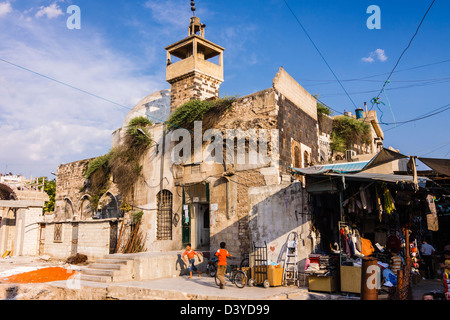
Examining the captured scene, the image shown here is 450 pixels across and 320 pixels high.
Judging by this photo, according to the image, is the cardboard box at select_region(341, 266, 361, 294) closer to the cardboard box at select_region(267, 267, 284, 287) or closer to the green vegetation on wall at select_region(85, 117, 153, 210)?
the cardboard box at select_region(267, 267, 284, 287)

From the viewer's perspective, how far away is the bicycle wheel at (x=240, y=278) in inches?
385

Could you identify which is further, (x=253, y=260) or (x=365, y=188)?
(x=253, y=260)

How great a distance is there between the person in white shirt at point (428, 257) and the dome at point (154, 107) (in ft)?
43.1

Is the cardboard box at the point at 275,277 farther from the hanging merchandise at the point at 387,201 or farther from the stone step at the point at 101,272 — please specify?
the stone step at the point at 101,272

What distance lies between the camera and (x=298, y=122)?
15047 millimetres

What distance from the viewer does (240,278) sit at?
9930 millimetres

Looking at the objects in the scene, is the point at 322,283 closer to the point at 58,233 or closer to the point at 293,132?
the point at 293,132

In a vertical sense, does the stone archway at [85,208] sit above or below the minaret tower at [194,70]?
below

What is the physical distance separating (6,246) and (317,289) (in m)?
21.6

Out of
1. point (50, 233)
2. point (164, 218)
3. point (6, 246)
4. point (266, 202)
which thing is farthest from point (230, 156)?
point (6, 246)

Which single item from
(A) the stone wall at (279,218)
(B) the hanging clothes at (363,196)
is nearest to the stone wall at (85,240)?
(A) the stone wall at (279,218)

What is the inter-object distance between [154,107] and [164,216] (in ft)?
23.4
